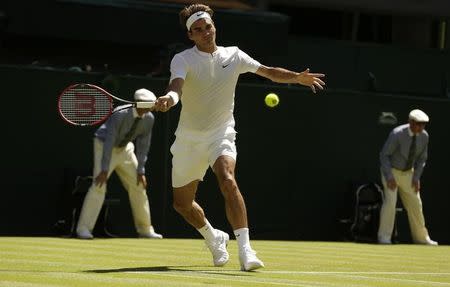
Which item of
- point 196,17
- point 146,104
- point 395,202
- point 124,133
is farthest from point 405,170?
point 146,104

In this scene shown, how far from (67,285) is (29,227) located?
889 centimetres

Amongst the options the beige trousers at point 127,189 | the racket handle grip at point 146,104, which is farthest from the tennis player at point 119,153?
the racket handle grip at point 146,104

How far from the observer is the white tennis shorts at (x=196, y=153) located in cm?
1070

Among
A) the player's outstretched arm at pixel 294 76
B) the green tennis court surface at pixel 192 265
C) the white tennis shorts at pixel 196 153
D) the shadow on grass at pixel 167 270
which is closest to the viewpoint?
the green tennis court surface at pixel 192 265

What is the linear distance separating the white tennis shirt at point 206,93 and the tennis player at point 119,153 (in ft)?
18.7

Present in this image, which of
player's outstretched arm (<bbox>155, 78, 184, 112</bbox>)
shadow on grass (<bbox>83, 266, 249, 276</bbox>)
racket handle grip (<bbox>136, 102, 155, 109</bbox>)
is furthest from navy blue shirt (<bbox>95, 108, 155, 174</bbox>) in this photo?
racket handle grip (<bbox>136, 102, 155, 109</bbox>)

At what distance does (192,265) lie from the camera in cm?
1143

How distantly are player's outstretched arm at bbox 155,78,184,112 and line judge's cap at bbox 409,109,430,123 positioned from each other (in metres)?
8.40

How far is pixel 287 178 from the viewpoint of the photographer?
63.0ft

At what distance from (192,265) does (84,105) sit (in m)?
1.60

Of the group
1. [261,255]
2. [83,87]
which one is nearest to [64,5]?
[261,255]

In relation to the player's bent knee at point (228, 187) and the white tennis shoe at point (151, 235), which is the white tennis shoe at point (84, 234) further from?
the player's bent knee at point (228, 187)

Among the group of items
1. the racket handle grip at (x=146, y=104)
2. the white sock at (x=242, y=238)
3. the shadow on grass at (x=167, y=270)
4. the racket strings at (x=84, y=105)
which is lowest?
the shadow on grass at (x=167, y=270)

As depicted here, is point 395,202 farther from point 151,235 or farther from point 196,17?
point 196,17
